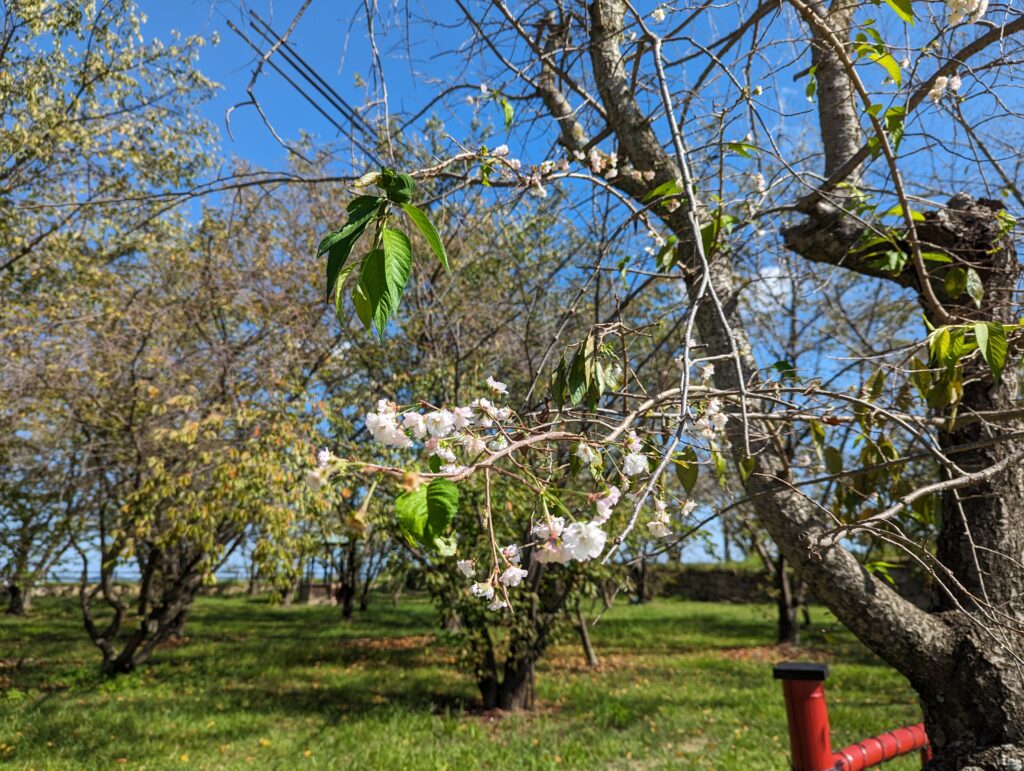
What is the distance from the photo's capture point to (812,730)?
2105 millimetres

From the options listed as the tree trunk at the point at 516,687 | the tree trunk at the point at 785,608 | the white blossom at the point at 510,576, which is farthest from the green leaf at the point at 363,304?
the tree trunk at the point at 785,608

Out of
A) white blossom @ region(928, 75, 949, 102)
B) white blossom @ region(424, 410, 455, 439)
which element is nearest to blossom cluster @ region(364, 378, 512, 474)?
white blossom @ region(424, 410, 455, 439)

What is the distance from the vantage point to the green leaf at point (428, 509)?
28.4 inches

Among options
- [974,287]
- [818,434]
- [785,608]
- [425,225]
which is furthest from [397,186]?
[785,608]

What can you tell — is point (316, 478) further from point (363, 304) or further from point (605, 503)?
point (605, 503)

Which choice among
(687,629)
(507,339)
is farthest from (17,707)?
(687,629)

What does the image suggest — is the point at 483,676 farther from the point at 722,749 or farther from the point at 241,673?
the point at 241,673

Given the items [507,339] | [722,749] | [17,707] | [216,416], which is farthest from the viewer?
[507,339]

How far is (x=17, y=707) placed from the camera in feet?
18.5

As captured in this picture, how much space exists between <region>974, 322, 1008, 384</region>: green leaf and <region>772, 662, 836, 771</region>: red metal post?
Result: 1283 mm

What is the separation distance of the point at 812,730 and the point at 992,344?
57.0 inches

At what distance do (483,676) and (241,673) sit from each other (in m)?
3.34

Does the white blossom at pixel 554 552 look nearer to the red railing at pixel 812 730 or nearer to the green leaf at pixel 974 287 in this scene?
the red railing at pixel 812 730

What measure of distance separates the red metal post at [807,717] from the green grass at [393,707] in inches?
50.8
